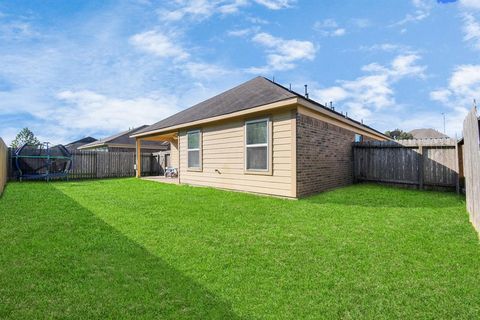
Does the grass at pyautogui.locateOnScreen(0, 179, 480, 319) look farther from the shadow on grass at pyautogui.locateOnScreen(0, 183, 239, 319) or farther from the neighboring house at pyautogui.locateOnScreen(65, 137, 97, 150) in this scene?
the neighboring house at pyautogui.locateOnScreen(65, 137, 97, 150)

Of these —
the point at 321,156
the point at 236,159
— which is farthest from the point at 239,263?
the point at 321,156

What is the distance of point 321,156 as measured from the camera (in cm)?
870

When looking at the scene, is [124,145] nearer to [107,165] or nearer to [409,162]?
[107,165]

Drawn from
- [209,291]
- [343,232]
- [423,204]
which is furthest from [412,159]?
[209,291]

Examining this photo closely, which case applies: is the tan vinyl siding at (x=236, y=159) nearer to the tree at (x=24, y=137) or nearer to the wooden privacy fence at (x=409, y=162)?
the wooden privacy fence at (x=409, y=162)

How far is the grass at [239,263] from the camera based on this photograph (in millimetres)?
2320

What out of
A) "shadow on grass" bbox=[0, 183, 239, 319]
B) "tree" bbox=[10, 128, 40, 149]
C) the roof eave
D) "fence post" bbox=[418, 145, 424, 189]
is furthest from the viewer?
"tree" bbox=[10, 128, 40, 149]

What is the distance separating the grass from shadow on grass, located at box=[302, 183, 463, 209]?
2.21 feet

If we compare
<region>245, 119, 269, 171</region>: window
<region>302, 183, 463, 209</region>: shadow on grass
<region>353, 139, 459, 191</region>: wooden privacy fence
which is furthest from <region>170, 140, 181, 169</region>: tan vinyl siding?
<region>302, 183, 463, 209</region>: shadow on grass

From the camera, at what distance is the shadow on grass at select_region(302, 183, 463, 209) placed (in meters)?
6.76

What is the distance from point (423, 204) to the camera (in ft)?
22.3

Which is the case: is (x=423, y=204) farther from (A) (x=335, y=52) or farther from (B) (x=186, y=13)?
(B) (x=186, y=13)

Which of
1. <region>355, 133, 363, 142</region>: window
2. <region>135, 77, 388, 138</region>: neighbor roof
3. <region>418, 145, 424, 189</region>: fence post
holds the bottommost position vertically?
<region>418, 145, 424, 189</region>: fence post

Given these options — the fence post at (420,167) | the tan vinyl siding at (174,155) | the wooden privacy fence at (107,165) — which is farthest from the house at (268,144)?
the wooden privacy fence at (107,165)
